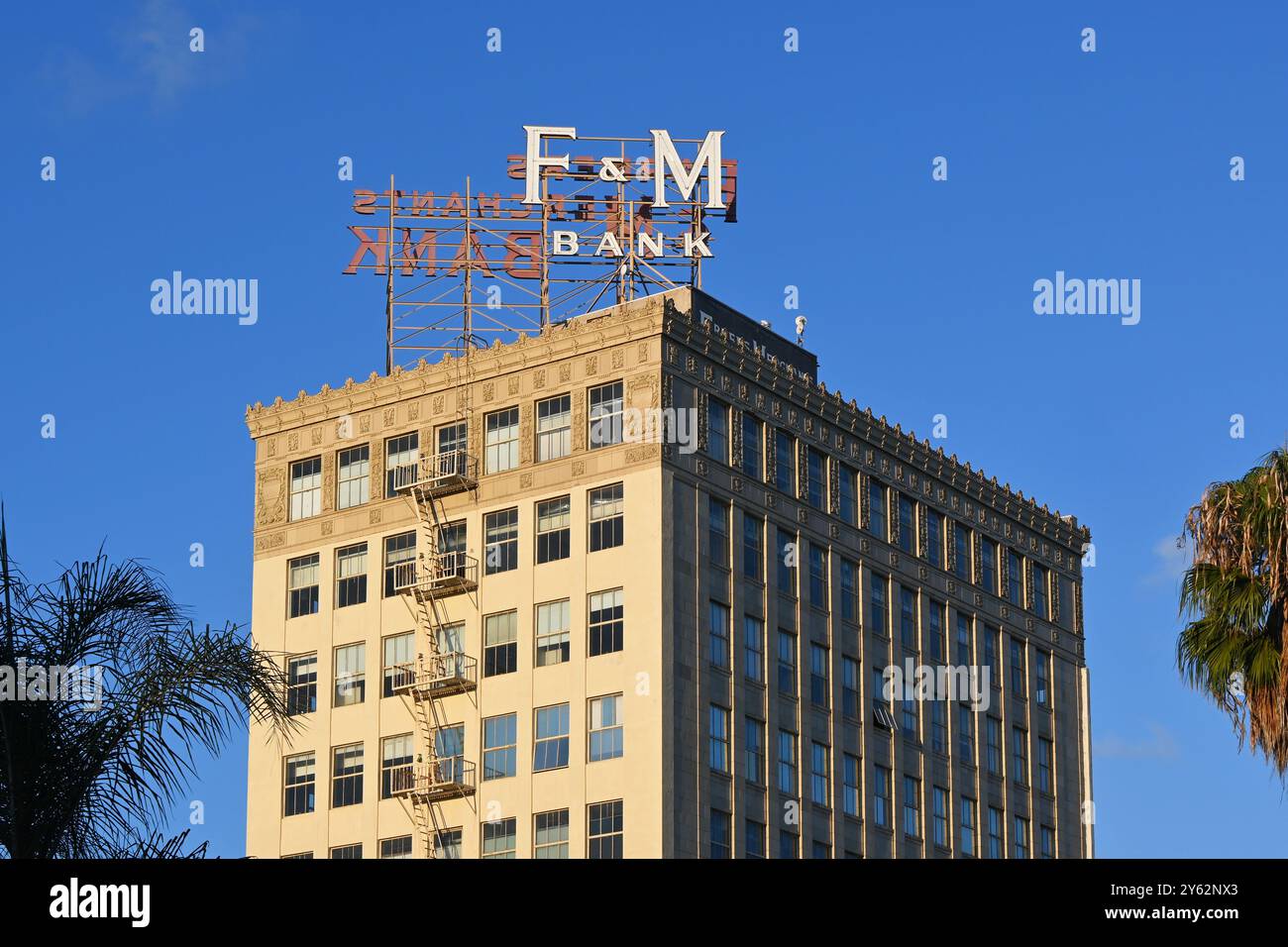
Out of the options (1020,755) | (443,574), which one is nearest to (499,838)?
(443,574)

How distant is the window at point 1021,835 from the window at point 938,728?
20.9ft

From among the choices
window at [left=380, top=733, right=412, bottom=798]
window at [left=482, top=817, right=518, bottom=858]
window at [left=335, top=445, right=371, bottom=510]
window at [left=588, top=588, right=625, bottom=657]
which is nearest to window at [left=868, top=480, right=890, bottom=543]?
window at [left=588, top=588, right=625, bottom=657]

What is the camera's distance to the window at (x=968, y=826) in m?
95.2

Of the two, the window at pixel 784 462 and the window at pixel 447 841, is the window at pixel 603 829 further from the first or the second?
the window at pixel 784 462

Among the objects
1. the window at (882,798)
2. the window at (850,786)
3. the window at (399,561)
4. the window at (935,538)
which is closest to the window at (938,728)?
the window at (882,798)

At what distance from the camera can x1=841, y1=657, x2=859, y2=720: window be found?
296ft

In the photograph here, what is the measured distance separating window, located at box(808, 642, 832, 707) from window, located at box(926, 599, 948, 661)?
335 inches

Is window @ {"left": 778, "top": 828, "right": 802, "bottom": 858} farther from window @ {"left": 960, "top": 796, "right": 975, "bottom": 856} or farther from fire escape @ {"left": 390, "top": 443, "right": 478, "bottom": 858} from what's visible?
window @ {"left": 960, "top": 796, "right": 975, "bottom": 856}

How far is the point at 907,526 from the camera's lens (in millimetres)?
97375
